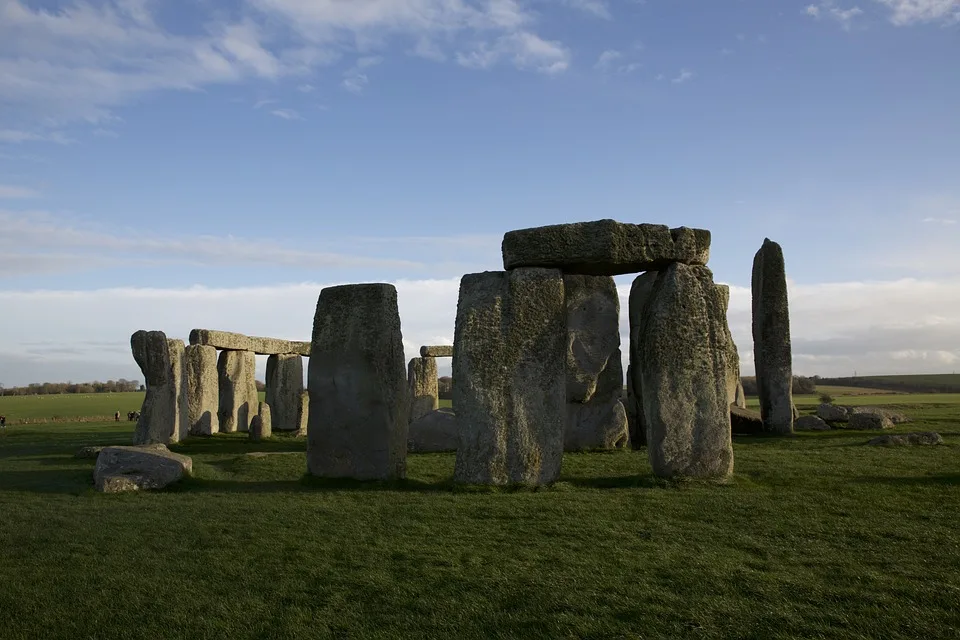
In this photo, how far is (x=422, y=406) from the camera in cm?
2236

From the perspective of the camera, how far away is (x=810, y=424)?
17844mm

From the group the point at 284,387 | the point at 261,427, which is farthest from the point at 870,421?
the point at 284,387

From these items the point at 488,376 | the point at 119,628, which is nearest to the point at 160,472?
the point at 488,376

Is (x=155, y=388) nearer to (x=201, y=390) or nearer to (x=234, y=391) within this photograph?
(x=201, y=390)

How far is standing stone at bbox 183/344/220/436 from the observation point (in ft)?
65.5

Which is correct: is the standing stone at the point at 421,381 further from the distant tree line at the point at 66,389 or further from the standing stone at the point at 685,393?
the distant tree line at the point at 66,389

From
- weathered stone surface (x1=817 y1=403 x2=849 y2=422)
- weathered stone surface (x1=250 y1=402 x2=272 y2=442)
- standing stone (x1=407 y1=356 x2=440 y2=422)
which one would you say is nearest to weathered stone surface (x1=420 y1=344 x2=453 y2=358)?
standing stone (x1=407 y1=356 x2=440 y2=422)

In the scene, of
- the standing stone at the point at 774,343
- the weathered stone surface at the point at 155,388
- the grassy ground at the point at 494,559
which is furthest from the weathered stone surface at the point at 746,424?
the weathered stone surface at the point at 155,388

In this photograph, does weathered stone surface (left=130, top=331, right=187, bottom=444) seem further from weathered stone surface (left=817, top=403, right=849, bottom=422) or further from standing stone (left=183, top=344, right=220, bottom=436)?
weathered stone surface (left=817, top=403, right=849, bottom=422)

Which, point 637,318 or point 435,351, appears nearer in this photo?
point 637,318

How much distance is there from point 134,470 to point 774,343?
42.9ft

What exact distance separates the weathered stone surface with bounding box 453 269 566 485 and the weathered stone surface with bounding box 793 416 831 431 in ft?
34.3

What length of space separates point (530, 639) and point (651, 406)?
5.48m

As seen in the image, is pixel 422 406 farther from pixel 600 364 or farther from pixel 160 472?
pixel 160 472
